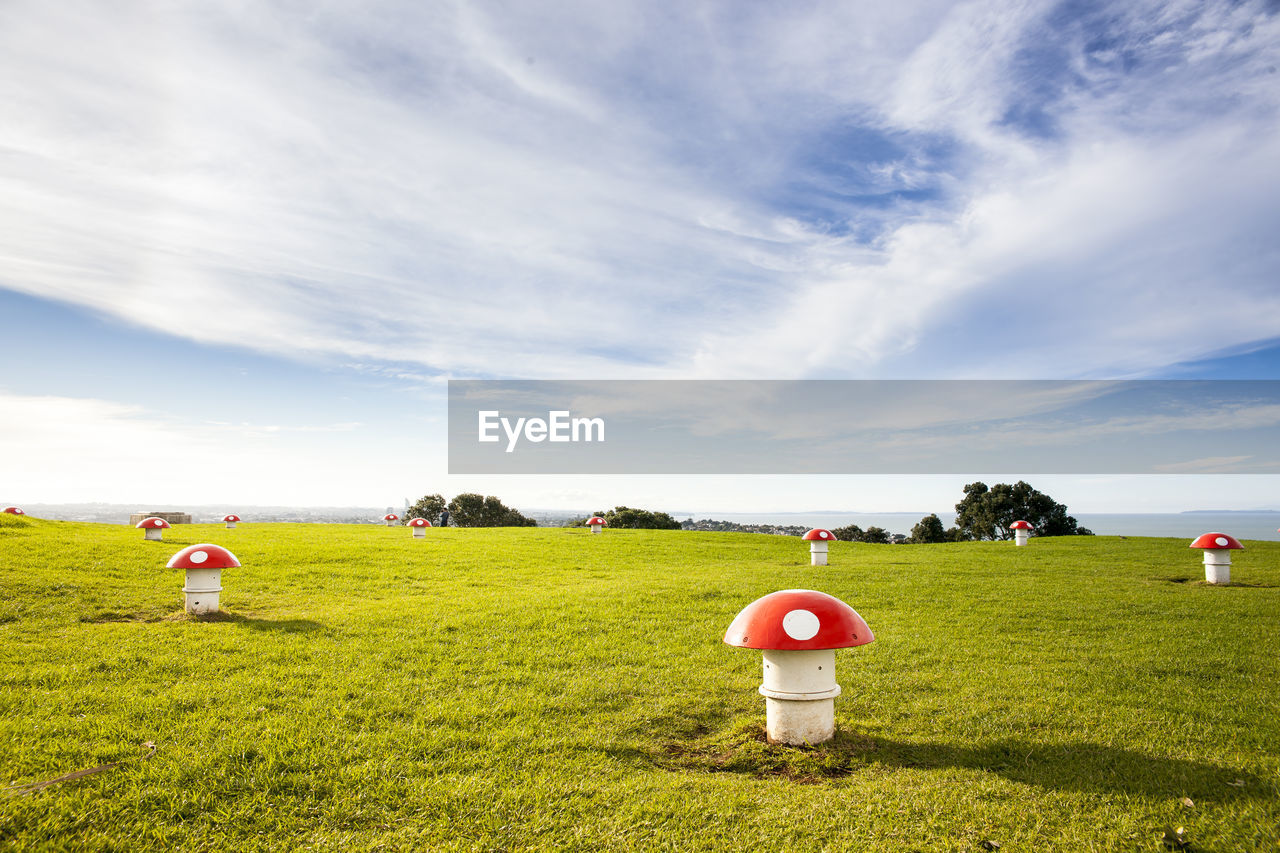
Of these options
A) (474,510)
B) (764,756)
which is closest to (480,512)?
(474,510)

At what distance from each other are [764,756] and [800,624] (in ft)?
3.92

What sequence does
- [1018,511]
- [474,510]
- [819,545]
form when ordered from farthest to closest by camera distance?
[474,510]
[1018,511]
[819,545]

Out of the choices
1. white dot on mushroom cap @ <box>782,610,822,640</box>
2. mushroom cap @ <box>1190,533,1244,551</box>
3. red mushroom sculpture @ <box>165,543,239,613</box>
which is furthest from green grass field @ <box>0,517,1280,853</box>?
mushroom cap @ <box>1190,533,1244,551</box>

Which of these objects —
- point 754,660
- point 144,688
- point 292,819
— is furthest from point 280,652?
point 754,660

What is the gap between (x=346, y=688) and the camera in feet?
25.3

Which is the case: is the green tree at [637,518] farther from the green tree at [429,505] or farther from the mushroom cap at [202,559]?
the mushroom cap at [202,559]

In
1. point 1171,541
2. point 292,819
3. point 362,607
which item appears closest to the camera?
point 292,819

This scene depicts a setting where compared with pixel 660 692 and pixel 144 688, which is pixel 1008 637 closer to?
pixel 660 692

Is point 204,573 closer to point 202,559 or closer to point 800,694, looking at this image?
point 202,559

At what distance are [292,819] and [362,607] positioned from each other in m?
8.96

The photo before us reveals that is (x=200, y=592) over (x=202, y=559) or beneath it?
beneath

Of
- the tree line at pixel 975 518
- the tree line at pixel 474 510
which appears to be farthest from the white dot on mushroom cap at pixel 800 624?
the tree line at pixel 474 510

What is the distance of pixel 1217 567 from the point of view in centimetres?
1677

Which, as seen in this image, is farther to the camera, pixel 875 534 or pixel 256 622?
pixel 875 534
